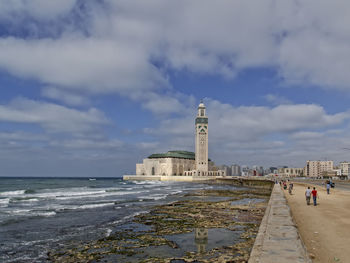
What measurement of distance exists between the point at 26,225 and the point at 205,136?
166 m

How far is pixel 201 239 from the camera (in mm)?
16031

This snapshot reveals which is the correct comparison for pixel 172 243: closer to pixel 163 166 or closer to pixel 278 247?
pixel 278 247

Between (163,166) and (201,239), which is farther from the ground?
(163,166)

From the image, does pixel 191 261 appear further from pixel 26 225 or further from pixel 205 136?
pixel 205 136

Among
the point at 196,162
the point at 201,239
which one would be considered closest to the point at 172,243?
the point at 201,239

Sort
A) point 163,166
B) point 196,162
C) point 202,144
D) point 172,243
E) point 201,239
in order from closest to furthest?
point 172,243 → point 201,239 → point 196,162 → point 163,166 → point 202,144

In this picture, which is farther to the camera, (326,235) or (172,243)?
(172,243)

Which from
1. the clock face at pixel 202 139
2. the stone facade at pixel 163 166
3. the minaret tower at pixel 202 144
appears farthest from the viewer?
the clock face at pixel 202 139

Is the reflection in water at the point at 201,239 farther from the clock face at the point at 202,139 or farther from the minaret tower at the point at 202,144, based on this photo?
the clock face at the point at 202,139

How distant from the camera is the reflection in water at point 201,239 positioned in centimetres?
1419

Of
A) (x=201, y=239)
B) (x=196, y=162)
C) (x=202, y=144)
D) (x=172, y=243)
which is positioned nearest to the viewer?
(x=172, y=243)

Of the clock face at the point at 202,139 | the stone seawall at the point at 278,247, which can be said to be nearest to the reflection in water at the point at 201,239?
the stone seawall at the point at 278,247

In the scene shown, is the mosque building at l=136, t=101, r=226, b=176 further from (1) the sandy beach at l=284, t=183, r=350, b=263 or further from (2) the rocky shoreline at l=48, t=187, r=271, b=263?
(1) the sandy beach at l=284, t=183, r=350, b=263

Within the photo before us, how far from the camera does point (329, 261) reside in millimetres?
9844
